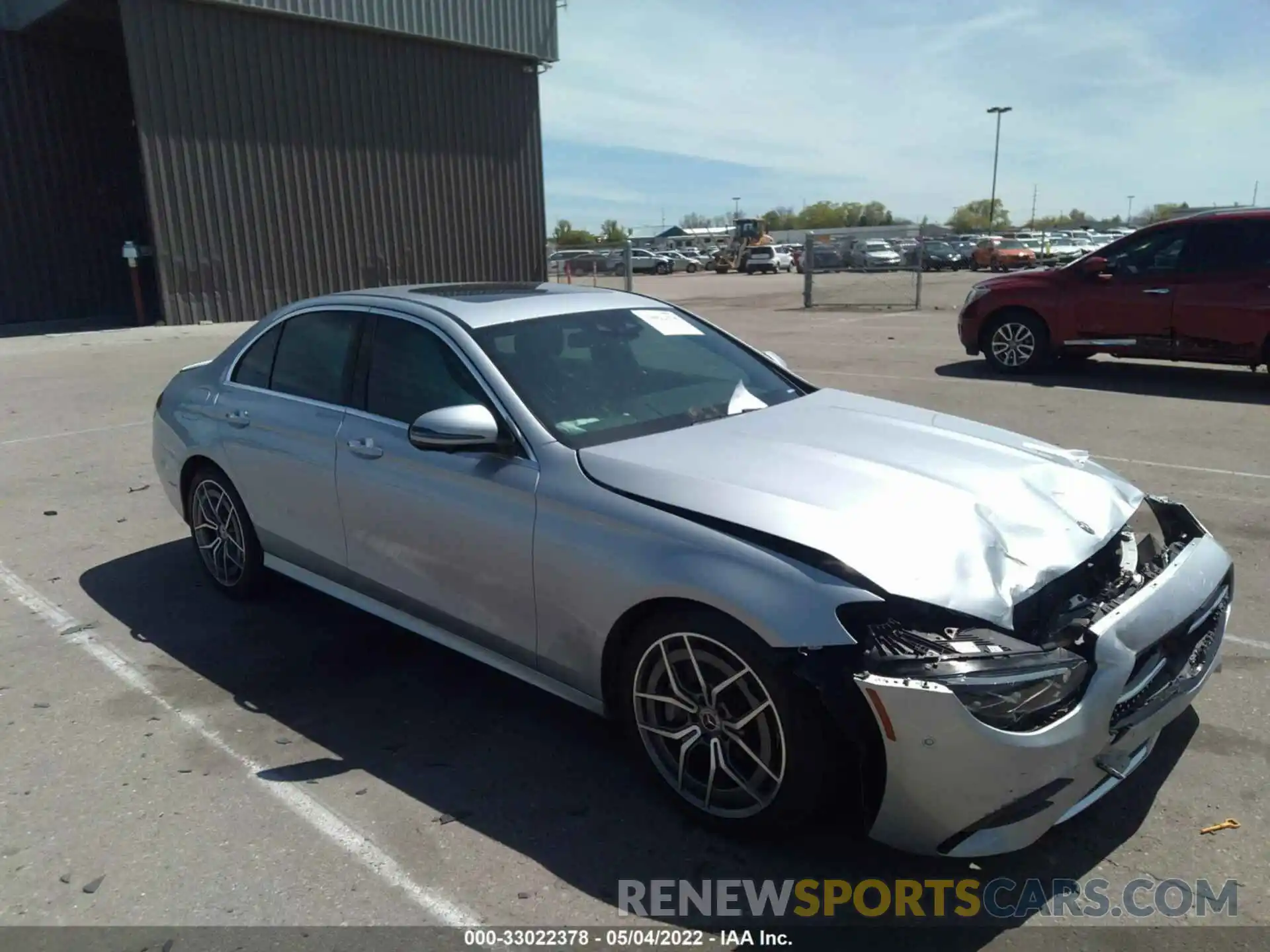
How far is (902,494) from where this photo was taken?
3.06m

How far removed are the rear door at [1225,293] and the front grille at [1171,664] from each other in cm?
818

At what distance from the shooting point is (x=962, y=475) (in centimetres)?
326

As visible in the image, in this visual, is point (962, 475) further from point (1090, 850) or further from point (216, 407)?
point (216, 407)

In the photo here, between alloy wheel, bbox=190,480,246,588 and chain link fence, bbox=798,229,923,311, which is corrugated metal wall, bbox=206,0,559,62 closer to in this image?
chain link fence, bbox=798,229,923,311

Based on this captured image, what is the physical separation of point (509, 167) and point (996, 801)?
80.3 ft

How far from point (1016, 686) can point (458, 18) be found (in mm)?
23406

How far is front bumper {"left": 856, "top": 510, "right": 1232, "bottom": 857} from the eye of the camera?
8.19ft

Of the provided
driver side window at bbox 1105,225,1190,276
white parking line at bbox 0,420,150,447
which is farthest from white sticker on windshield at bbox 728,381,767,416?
driver side window at bbox 1105,225,1190,276

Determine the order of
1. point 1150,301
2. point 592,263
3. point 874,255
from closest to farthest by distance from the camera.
Answer: point 1150,301, point 592,263, point 874,255

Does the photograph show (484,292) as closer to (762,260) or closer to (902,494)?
(902,494)

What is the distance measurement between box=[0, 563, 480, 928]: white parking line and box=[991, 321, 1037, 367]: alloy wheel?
10229 mm

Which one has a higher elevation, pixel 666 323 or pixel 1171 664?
pixel 666 323

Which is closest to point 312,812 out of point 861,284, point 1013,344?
point 1013,344

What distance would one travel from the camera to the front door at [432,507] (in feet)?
11.2
